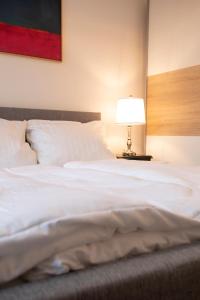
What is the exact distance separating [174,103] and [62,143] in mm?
1381

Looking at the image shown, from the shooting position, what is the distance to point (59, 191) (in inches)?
40.2

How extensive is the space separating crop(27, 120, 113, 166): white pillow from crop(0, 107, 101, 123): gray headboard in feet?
0.53

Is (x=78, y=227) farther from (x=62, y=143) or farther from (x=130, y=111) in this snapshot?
(x=130, y=111)

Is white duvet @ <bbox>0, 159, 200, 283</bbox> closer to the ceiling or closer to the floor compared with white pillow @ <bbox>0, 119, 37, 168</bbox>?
closer to the floor

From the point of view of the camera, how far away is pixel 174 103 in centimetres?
335

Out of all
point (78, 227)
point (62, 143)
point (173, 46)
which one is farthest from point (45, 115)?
point (78, 227)

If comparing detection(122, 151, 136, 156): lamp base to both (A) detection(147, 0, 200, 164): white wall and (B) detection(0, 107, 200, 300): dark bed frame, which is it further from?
(B) detection(0, 107, 200, 300): dark bed frame

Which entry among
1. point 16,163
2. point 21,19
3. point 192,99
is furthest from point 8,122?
point 192,99

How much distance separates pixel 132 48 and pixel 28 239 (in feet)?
10.5

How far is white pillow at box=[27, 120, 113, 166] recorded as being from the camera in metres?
2.45

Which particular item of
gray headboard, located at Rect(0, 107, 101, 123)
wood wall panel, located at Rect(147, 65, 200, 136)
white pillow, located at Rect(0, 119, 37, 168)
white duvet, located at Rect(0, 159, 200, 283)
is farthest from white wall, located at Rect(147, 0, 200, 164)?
white duvet, located at Rect(0, 159, 200, 283)

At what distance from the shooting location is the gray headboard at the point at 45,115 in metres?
2.67

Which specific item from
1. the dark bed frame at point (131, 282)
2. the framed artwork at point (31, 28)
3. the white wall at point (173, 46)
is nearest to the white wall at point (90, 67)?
the framed artwork at point (31, 28)

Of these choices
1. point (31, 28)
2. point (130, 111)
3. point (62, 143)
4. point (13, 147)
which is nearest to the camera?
point (13, 147)
